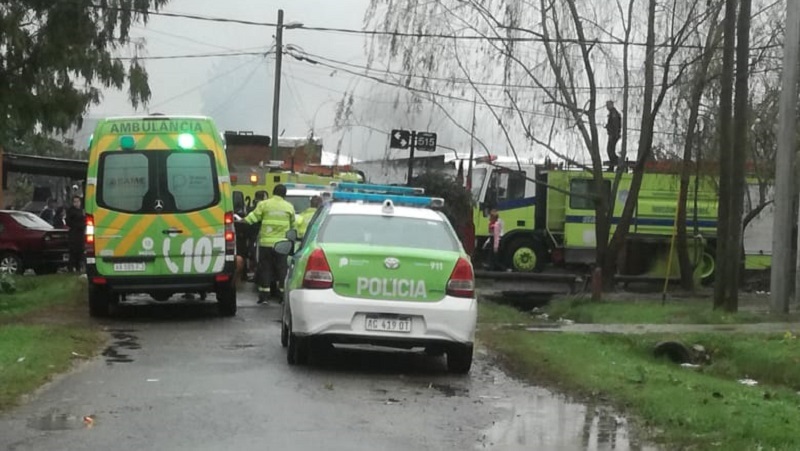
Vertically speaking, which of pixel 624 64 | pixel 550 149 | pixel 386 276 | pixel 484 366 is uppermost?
pixel 624 64

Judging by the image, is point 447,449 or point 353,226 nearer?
point 447,449

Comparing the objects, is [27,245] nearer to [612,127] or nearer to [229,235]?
[229,235]

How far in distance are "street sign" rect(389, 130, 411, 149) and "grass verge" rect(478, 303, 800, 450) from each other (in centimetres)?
804

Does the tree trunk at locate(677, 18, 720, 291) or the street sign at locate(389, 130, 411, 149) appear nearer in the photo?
the tree trunk at locate(677, 18, 720, 291)

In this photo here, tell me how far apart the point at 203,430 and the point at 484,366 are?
4.68 m

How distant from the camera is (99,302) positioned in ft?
52.2

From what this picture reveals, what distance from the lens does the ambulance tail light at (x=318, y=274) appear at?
11.1 m

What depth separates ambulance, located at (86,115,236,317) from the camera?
15500 mm

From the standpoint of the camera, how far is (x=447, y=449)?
803cm

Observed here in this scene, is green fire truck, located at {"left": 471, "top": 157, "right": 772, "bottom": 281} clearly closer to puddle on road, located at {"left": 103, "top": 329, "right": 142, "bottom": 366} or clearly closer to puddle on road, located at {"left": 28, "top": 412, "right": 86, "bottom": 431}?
puddle on road, located at {"left": 103, "top": 329, "right": 142, "bottom": 366}

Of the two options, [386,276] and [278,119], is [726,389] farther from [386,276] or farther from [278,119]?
[278,119]

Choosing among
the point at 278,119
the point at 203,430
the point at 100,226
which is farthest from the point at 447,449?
the point at 278,119

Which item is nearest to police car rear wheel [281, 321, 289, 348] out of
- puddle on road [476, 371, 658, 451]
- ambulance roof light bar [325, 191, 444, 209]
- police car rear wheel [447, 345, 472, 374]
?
ambulance roof light bar [325, 191, 444, 209]

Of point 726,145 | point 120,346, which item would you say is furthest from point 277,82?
point 120,346
